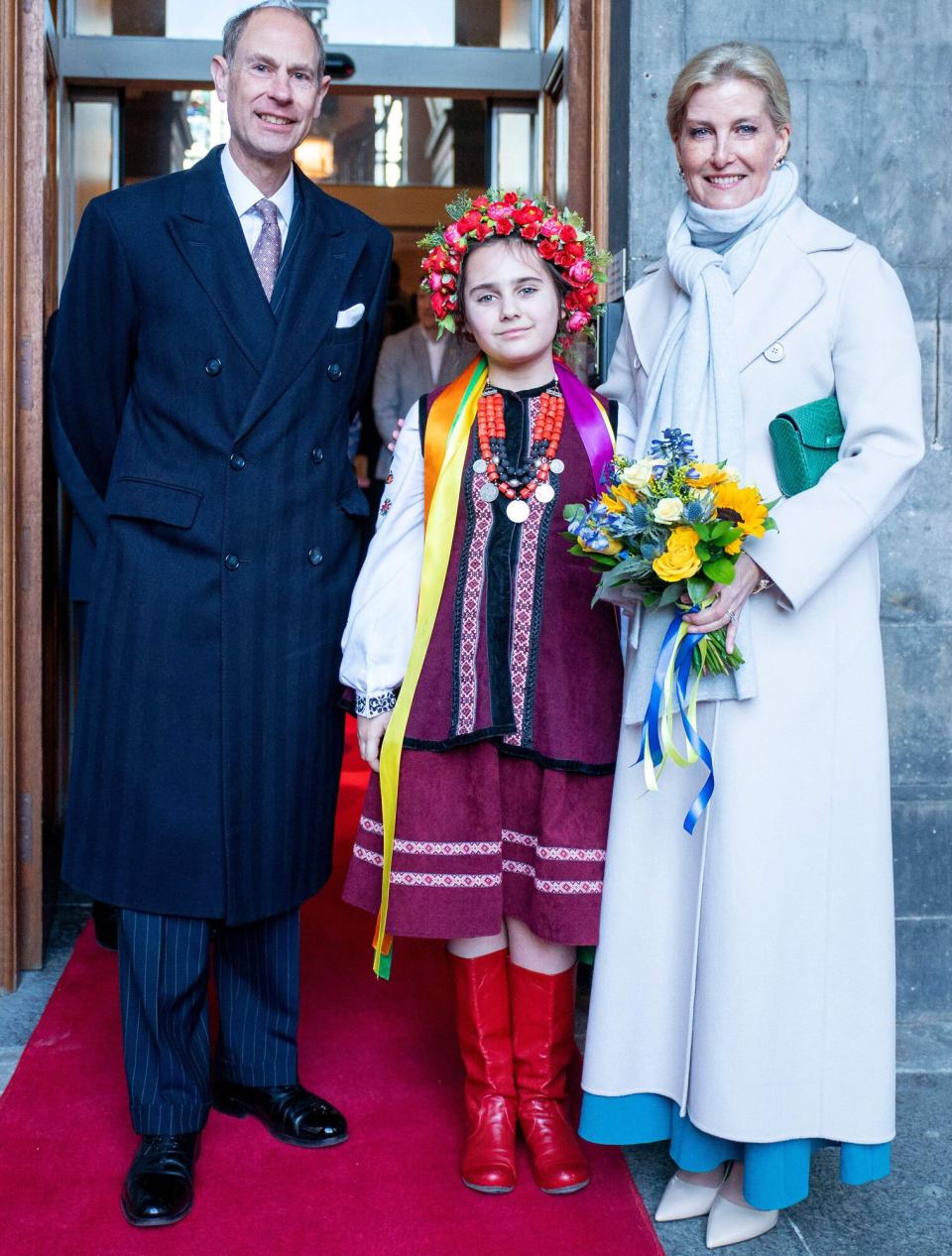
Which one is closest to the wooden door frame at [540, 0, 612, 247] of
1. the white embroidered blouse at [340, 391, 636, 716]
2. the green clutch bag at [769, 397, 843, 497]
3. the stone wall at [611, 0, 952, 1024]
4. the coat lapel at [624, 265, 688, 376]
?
the stone wall at [611, 0, 952, 1024]

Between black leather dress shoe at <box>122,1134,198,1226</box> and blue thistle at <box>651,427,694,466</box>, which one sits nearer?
blue thistle at <box>651,427,694,466</box>

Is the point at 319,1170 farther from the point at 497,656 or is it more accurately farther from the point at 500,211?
the point at 500,211

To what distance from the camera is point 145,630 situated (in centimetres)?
232

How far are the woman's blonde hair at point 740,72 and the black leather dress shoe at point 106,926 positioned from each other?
2.39 metres

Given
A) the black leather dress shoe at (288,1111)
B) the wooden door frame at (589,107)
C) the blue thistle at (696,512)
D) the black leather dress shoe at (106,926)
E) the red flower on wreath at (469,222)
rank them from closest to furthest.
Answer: the blue thistle at (696,512)
the red flower on wreath at (469,222)
the black leather dress shoe at (288,1111)
the wooden door frame at (589,107)
the black leather dress shoe at (106,926)

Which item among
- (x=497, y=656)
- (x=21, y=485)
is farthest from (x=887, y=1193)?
(x=21, y=485)

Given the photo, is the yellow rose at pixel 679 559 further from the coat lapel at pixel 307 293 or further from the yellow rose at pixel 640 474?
the coat lapel at pixel 307 293

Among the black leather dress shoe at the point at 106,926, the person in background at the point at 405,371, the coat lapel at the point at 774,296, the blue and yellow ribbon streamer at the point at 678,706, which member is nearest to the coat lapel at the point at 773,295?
the coat lapel at the point at 774,296

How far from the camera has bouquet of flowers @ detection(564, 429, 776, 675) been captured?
1.89 meters

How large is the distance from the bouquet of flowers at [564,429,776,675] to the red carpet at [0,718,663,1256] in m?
1.05

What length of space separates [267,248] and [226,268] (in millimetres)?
112

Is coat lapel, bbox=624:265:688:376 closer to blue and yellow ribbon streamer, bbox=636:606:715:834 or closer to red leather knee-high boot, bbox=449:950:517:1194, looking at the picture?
blue and yellow ribbon streamer, bbox=636:606:715:834

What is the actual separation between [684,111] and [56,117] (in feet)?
8.81

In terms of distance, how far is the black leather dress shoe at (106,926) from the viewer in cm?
343
